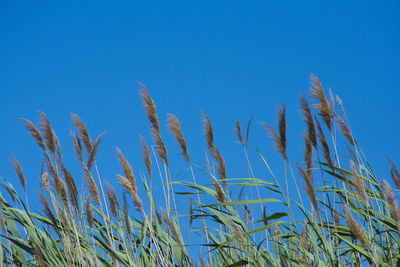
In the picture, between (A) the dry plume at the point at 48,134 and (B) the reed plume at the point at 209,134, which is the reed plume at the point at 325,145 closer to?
(B) the reed plume at the point at 209,134

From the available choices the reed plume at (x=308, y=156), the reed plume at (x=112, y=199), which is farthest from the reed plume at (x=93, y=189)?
the reed plume at (x=308, y=156)

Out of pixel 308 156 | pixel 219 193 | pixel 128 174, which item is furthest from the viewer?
pixel 308 156

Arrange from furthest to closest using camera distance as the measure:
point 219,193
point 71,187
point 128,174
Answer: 1. point 219,193
2. point 128,174
3. point 71,187

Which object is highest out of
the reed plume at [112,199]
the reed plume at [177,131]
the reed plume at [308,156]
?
the reed plume at [177,131]

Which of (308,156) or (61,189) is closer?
(61,189)

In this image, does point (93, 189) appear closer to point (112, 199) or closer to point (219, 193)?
point (112, 199)

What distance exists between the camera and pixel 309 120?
2.78 meters

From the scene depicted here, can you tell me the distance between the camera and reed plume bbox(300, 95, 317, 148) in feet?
9.04

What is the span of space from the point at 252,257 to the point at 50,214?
3.65 ft

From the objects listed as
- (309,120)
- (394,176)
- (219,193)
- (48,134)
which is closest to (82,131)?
(48,134)

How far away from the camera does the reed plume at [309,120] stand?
2756 millimetres

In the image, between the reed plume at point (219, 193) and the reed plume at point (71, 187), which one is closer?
the reed plume at point (71, 187)

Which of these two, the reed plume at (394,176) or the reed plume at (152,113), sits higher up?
the reed plume at (152,113)

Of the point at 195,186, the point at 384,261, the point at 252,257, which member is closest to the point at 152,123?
the point at 195,186
